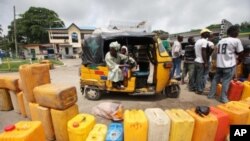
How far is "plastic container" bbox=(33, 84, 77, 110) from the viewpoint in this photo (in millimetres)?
2902

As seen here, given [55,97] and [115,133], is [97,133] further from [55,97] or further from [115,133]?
[55,97]

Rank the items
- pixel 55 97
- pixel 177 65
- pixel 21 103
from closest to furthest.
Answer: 1. pixel 55 97
2. pixel 21 103
3. pixel 177 65

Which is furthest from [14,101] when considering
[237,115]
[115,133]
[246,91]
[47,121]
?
[246,91]

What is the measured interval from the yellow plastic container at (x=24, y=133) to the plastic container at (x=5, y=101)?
284 cm

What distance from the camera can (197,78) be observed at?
19.1ft

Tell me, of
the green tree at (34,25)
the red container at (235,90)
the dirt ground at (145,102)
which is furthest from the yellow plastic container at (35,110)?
the green tree at (34,25)

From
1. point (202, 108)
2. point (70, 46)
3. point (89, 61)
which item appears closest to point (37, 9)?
point (70, 46)

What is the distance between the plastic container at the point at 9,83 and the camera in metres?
4.25

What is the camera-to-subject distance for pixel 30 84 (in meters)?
3.43

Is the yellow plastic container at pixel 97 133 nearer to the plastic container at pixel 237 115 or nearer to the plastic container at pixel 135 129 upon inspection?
the plastic container at pixel 135 129

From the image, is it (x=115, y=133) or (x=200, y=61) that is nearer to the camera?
(x=115, y=133)

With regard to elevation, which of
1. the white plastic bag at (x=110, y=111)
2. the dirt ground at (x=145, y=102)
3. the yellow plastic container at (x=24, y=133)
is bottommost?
the dirt ground at (x=145, y=102)

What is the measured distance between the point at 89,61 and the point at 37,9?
49.0 meters

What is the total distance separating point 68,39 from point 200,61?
124 ft
